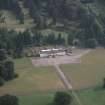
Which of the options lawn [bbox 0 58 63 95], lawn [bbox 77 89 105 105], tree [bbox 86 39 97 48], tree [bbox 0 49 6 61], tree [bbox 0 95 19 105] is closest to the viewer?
tree [bbox 0 95 19 105]

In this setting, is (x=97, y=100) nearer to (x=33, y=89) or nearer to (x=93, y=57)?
(x=33, y=89)

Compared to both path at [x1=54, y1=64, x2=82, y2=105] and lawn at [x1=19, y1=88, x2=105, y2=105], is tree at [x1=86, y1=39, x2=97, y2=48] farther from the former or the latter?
lawn at [x1=19, y1=88, x2=105, y2=105]

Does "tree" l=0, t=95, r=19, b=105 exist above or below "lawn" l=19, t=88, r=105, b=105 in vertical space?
Answer: above

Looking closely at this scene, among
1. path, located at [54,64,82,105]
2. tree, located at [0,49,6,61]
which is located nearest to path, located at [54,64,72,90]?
path, located at [54,64,82,105]

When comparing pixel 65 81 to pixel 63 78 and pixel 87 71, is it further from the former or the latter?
pixel 87 71

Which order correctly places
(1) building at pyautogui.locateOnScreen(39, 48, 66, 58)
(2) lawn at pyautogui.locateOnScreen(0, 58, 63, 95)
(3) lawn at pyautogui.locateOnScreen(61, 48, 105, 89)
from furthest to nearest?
(1) building at pyautogui.locateOnScreen(39, 48, 66, 58), (3) lawn at pyautogui.locateOnScreen(61, 48, 105, 89), (2) lawn at pyautogui.locateOnScreen(0, 58, 63, 95)

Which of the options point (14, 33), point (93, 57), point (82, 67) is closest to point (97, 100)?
point (82, 67)

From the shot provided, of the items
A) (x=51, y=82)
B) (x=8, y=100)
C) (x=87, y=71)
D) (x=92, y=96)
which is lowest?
(x=92, y=96)

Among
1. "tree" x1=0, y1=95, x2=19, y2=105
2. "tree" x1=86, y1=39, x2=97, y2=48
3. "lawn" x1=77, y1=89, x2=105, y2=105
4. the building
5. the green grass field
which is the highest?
"tree" x1=86, y1=39, x2=97, y2=48

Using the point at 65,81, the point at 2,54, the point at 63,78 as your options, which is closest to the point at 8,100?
the point at 65,81
